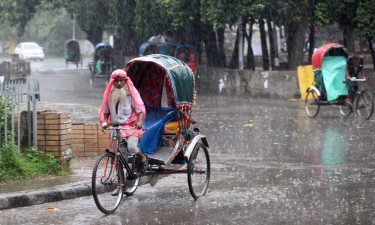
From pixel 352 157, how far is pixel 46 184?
5.53 m

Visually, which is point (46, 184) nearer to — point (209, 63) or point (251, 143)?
point (251, 143)

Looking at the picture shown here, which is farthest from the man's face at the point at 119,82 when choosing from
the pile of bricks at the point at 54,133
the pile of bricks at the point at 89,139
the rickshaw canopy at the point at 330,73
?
the rickshaw canopy at the point at 330,73

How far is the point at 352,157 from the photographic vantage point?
1109 centimetres

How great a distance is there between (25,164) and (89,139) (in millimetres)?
2028

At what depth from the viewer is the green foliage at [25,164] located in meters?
8.56

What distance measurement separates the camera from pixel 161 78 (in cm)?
891

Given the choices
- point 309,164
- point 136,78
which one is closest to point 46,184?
point 136,78

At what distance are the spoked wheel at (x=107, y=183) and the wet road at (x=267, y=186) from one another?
0.14 metres

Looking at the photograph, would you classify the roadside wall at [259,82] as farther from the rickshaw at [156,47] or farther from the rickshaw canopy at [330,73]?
the rickshaw at [156,47]

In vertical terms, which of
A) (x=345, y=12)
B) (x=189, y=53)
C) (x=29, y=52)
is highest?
(x=345, y=12)

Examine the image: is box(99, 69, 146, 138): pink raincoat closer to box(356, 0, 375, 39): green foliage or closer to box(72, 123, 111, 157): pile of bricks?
box(72, 123, 111, 157): pile of bricks

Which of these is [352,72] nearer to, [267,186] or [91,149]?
[91,149]

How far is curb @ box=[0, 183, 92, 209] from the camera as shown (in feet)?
24.3

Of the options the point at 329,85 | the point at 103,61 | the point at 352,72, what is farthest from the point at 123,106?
the point at 103,61
